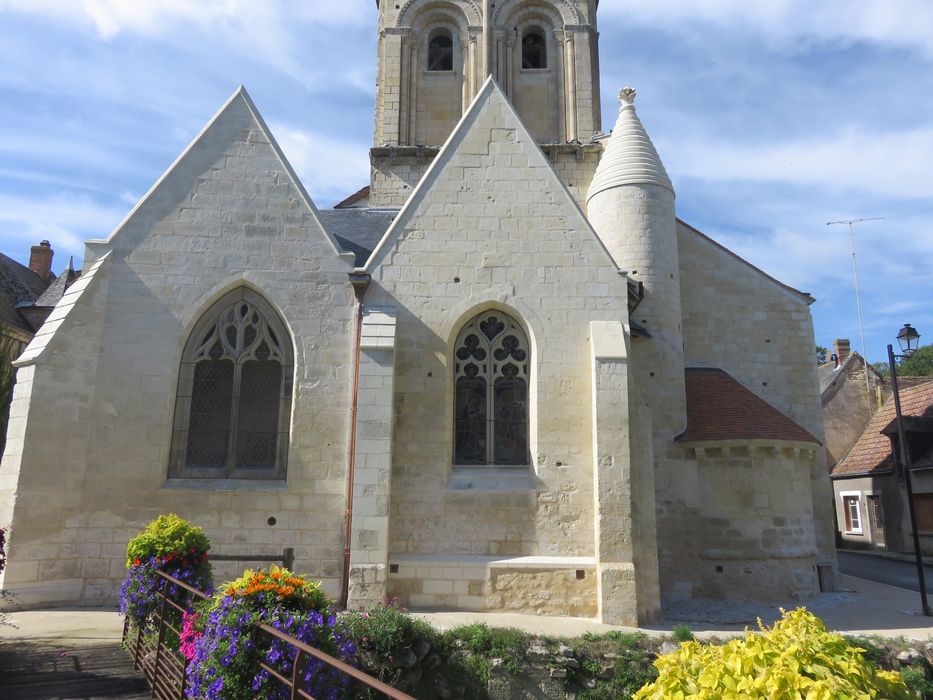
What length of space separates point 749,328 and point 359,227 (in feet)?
32.2

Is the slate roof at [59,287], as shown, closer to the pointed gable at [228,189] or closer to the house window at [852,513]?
the pointed gable at [228,189]

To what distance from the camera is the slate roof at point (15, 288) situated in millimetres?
21828

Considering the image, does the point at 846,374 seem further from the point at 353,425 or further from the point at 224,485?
the point at 224,485

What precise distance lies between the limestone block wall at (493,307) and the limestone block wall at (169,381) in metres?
1.19

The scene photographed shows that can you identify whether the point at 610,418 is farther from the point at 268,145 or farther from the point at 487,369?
the point at 268,145

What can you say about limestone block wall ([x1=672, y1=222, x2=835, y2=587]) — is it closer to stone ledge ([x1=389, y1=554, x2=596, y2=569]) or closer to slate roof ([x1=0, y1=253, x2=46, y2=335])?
stone ledge ([x1=389, y1=554, x2=596, y2=569])

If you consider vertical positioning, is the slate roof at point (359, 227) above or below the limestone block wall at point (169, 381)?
above

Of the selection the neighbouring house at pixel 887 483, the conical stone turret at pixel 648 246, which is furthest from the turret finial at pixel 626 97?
the neighbouring house at pixel 887 483

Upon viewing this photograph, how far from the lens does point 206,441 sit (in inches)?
459

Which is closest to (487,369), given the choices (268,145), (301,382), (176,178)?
(301,382)

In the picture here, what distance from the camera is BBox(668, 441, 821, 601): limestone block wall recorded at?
12961mm

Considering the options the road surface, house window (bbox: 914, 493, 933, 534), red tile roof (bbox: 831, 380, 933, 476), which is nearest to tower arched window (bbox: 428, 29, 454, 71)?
the road surface

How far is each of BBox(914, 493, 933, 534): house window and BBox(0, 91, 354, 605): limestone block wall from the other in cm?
2014

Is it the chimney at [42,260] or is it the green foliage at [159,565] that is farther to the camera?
the chimney at [42,260]
